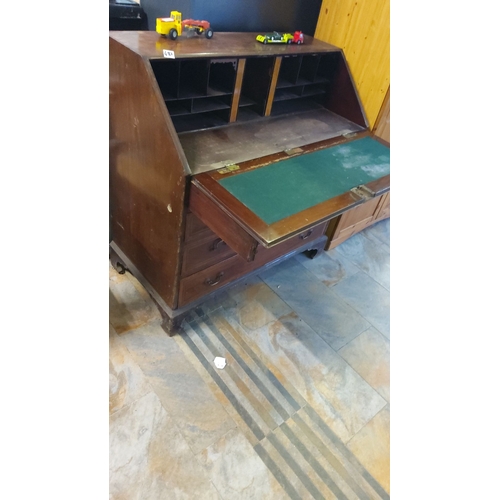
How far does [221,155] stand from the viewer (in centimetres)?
142

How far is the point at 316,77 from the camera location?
1.95 metres

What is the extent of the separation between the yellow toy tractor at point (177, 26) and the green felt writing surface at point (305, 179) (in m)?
0.62

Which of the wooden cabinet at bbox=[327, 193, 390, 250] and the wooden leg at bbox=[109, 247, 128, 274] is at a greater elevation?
the wooden cabinet at bbox=[327, 193, 390, 250]

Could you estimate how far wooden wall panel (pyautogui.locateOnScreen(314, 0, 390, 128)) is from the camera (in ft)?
5.92

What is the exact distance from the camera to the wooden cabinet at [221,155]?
1.25 m

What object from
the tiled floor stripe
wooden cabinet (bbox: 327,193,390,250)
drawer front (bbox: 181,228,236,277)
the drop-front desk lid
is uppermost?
the drop-front desk lid

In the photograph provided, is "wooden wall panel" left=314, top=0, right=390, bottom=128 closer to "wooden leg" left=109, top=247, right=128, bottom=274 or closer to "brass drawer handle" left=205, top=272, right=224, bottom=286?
"brass drawer handle" left=205, top=272, right=224, bottom=286

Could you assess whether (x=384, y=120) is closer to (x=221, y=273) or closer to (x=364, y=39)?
(x=364, y=39)

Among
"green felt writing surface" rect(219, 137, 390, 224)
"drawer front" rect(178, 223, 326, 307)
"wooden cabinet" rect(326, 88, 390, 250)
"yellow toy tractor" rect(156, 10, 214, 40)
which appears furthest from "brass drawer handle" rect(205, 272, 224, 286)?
"yellow toy tractor" rect(156, 10, 214, 40)

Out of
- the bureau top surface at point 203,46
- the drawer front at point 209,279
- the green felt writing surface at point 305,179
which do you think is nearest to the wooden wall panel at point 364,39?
the bureau top surface at point 203,46

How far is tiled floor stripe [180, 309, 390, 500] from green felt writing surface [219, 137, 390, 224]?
0.90 meters

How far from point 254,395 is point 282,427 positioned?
0.59ft

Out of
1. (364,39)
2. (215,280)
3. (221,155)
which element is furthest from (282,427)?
(364,39)

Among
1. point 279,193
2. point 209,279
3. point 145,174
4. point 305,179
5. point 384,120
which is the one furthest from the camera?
point 384,120
